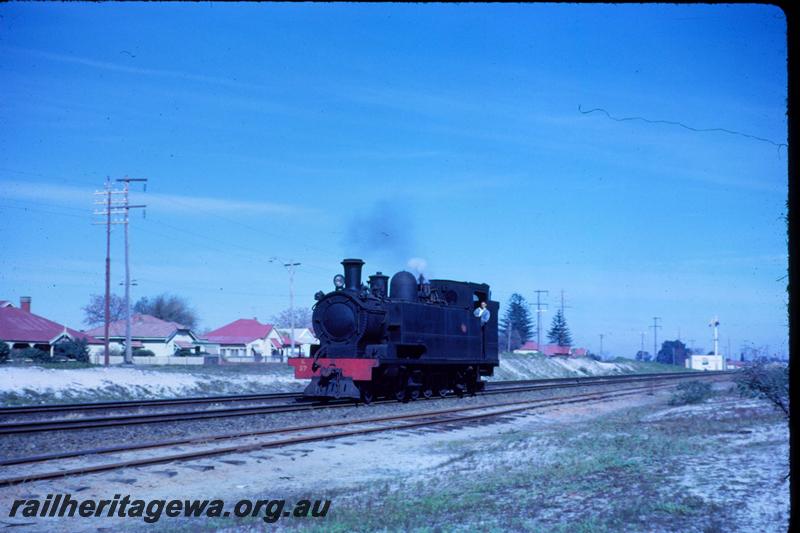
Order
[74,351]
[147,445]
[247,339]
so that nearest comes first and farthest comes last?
[147,445] < [74,351] < [247,339]

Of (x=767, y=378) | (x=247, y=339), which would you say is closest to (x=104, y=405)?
(x=767, y=378)

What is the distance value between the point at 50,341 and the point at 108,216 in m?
25.0

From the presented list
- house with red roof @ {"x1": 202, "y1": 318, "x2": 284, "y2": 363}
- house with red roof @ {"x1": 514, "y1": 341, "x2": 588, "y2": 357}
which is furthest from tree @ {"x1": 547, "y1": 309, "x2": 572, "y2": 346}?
house with red roof @ {"x1": 202, "y1": 318, "x2": 284, "y2": 363}

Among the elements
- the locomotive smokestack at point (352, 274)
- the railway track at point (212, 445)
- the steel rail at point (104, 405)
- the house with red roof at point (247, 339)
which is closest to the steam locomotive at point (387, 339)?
the locomotive smokestack at point (352, 274)

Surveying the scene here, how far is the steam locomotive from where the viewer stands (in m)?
21.1

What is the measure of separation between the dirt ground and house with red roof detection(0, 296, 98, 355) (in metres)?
56.6

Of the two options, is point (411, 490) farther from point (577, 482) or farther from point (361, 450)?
point (361, 450)

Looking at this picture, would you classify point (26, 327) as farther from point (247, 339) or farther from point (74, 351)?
point (247, 339)

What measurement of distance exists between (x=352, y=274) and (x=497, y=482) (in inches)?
532

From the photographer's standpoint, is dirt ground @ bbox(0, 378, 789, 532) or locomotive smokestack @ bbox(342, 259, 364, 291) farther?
locomotive smokestack @ bbox(342, 259, 364, 291)

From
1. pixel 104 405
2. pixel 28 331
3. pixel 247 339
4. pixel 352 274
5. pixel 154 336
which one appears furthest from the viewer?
pixel 247 339

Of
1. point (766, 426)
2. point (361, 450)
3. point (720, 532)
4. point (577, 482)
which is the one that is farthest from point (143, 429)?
point (766, 426)

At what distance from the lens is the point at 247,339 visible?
342 feet

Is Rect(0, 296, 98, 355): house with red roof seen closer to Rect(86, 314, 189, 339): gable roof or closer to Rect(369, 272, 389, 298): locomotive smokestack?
Answer: Rect(86, 314, 189, 339): gable roof
